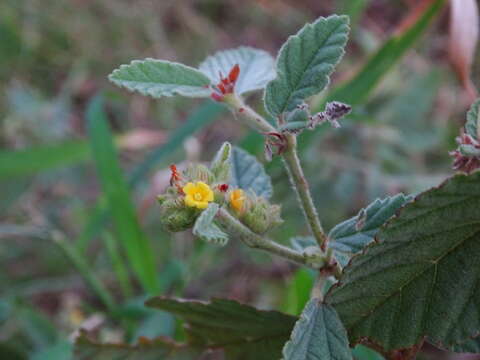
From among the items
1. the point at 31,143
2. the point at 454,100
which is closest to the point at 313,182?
the point at 454,100

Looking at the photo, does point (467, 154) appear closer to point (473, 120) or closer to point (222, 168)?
point (473, 120)

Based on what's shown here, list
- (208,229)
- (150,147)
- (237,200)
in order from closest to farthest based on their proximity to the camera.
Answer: (208,229), (237,200), (150,147)

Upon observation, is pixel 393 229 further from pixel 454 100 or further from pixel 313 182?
pixel 454 100

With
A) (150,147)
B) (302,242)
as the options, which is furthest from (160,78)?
(150,147)

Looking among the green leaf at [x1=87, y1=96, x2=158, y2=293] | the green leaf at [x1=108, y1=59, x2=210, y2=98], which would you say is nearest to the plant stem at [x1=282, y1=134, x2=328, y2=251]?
the green leaf at [x1=108, y1=59, x2=210, y2=98]

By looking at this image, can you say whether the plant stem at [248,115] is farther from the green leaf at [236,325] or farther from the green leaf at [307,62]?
the green leaf at [236,325]

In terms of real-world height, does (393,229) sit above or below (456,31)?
below

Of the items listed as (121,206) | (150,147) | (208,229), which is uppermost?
(150,147)

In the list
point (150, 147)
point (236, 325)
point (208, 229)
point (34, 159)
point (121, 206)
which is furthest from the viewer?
point (150, 147)
